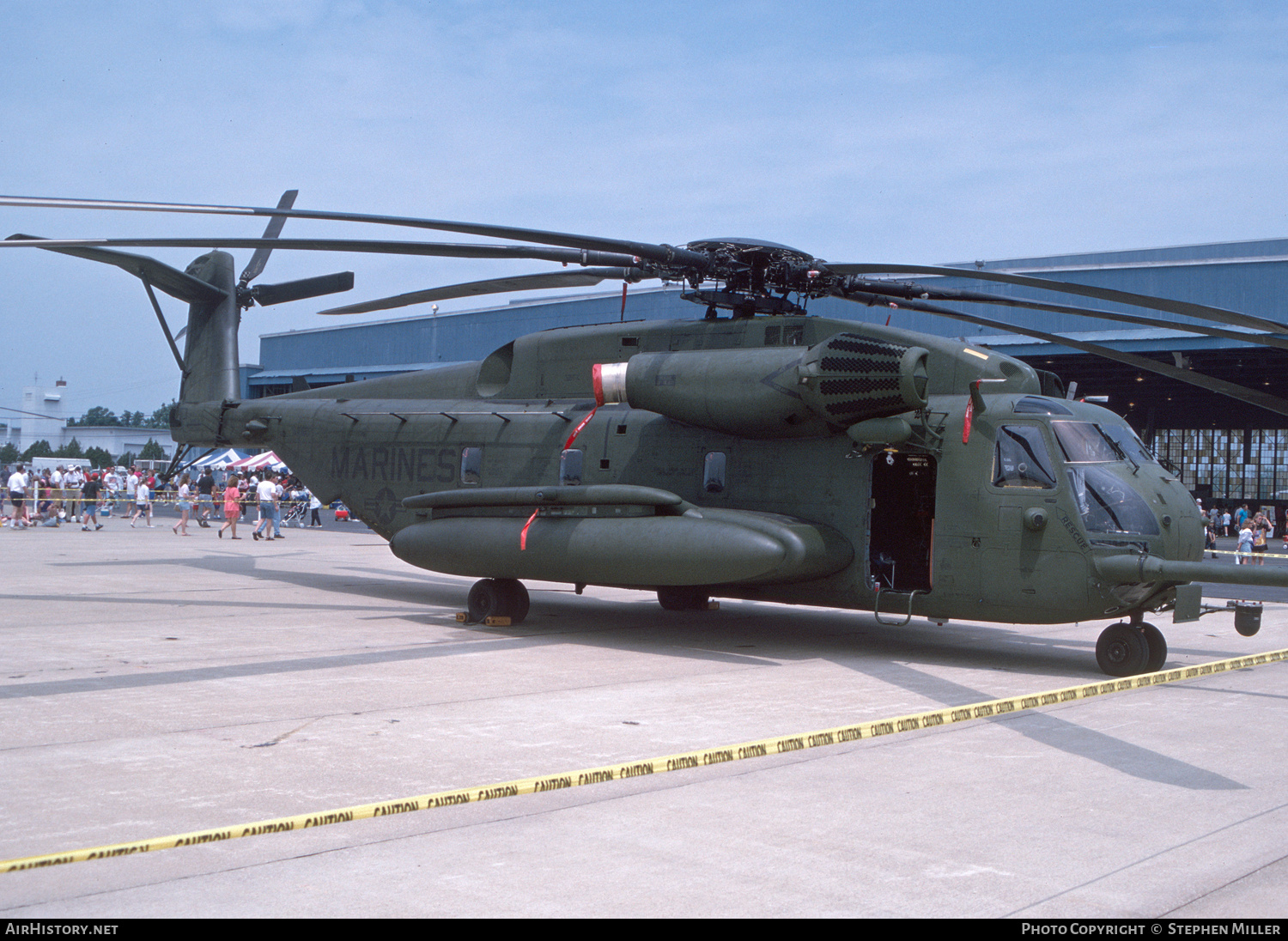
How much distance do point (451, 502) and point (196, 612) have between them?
3.31m

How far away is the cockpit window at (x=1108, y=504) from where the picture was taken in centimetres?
983

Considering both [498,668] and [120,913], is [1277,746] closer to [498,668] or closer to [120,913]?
[498,668]

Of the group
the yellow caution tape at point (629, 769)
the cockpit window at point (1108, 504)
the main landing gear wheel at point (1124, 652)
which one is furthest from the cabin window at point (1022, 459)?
the yellow caution tape at point (629, 769)

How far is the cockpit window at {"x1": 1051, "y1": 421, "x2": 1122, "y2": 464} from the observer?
10164 millimetres

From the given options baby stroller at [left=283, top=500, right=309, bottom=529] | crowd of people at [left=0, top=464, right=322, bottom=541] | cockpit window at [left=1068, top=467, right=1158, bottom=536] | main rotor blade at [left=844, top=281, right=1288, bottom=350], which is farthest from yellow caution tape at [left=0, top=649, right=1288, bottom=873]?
baby stroller at [left=283, top=500, right=309, bottom=529]

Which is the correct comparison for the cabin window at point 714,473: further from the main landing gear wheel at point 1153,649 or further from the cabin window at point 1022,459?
the main landing gear wheel at point 1153,649

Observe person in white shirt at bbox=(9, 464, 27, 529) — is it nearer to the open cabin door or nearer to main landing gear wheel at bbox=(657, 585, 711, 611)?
main landing gear wheel at bbox=(657, 585, 711, 611)

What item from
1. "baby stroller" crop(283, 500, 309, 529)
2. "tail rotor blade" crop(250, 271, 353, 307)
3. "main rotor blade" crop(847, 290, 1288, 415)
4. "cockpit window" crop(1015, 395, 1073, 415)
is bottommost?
"baby stroller" crop(283, 500, 309, 529)

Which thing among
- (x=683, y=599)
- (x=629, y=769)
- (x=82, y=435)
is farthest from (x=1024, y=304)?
(x=82, y=435)

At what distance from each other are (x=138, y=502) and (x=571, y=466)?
23266 mm

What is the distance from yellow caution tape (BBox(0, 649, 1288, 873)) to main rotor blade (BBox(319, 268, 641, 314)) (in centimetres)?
545

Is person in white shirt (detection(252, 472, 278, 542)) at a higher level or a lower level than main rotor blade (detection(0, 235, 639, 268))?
lower

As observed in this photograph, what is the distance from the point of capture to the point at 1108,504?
32.6 feet
